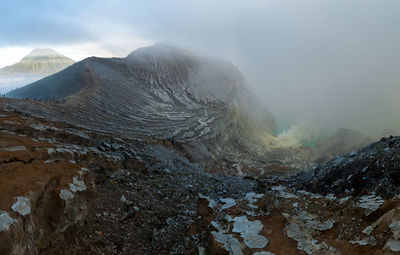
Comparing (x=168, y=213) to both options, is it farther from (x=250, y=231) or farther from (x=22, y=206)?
(x=22, y=206)

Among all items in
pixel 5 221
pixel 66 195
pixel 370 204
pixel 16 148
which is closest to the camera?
pixel 5 221

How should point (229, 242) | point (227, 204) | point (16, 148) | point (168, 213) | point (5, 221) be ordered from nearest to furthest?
point (5, 221), point (229, 242), point (16, 148), point (227, 204), point (168, 213)

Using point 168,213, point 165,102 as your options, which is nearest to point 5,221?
point 168,213

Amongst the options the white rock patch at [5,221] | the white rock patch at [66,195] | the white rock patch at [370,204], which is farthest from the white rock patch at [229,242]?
the white rock patch at [5,221]

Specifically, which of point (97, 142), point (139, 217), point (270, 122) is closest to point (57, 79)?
point (97, 142)

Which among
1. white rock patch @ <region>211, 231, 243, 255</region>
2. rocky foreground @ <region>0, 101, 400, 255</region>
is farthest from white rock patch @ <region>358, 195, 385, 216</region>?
Answer: white rock patch @ <region>211, 231, 243, 255</region>

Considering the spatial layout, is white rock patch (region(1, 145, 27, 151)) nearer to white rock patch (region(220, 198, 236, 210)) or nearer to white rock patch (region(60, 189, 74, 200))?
white rock patch (region(60, 189, 74, 200))
